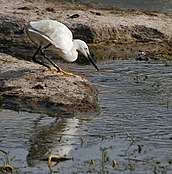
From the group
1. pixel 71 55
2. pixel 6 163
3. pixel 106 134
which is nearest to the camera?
pixel 6 163

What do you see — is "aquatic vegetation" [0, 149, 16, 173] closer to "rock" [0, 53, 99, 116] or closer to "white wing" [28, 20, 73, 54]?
"rock" [0, 53, 99, 116]

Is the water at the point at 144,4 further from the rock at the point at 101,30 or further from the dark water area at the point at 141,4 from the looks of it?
the rock at the point at 101,30

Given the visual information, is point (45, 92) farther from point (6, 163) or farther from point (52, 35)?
point (6, 163)

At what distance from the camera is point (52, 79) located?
399 inches

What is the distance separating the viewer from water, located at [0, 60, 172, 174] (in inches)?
288

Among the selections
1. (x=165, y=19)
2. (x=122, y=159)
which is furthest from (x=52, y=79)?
Answer: (x=165, y=19)

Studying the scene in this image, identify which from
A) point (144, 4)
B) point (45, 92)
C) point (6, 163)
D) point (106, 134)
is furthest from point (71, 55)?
point (144, 4)

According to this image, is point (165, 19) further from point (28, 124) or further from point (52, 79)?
point (28, 124)

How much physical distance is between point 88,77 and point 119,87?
896 millimetres

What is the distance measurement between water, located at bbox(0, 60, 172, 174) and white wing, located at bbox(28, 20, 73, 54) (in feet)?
2.75

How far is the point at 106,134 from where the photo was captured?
838 cm

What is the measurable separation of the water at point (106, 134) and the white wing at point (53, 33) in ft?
2.75

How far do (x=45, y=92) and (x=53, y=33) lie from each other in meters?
1.02

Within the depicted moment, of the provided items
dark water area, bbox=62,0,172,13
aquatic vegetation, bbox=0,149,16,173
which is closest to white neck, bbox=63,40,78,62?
aquatic vegetation, bbox=0,149,16,173
